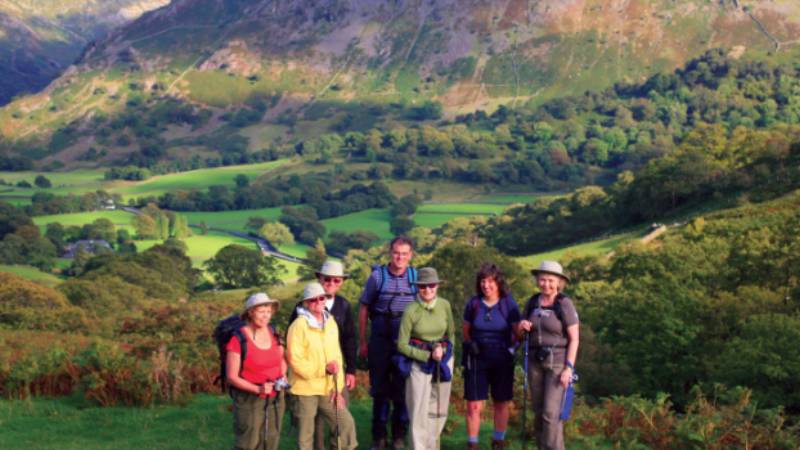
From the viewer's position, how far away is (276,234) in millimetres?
132750

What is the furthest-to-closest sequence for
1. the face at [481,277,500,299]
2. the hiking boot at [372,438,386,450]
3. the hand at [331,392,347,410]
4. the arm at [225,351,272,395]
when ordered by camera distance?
the hiking boot at [372,438,386,450], the face at [481,277,500,299], the hand at [331,392,347,410], the arm at [225,351,272,395]

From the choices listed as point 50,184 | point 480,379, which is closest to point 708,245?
point 480,379

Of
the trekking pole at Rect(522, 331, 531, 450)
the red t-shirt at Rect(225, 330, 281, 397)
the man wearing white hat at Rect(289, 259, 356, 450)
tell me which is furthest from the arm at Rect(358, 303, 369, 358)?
the trekking pole at Rect(522, 331, 531, 450)

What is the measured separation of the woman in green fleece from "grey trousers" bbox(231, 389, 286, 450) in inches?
67.3

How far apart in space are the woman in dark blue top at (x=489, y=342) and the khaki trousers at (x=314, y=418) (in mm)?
1693

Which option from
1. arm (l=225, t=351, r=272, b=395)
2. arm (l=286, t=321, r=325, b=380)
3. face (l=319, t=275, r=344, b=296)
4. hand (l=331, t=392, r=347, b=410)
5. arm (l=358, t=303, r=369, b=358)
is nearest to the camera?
arm (l=225, t=351, r=272, b=395)

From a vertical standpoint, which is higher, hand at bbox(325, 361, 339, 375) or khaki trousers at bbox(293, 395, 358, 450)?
hand at bbox(325, 361, 339, 375)

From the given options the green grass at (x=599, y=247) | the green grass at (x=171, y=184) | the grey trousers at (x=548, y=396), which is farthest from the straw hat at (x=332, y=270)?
the green grass at (x=171, y=184)

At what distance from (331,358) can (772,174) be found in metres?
77.3

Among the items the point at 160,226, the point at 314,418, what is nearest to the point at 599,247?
the point at 314,418

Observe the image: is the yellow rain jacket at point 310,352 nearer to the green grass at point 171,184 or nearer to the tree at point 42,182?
the green grass at point 171,184

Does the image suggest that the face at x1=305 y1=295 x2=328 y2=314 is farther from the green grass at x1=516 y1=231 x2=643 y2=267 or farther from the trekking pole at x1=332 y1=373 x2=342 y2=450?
the green grass at x1=516 y1=231 x2=643 y2=267

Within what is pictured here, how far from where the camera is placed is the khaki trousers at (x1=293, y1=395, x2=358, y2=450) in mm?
10891

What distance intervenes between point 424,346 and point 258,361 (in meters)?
2.21
